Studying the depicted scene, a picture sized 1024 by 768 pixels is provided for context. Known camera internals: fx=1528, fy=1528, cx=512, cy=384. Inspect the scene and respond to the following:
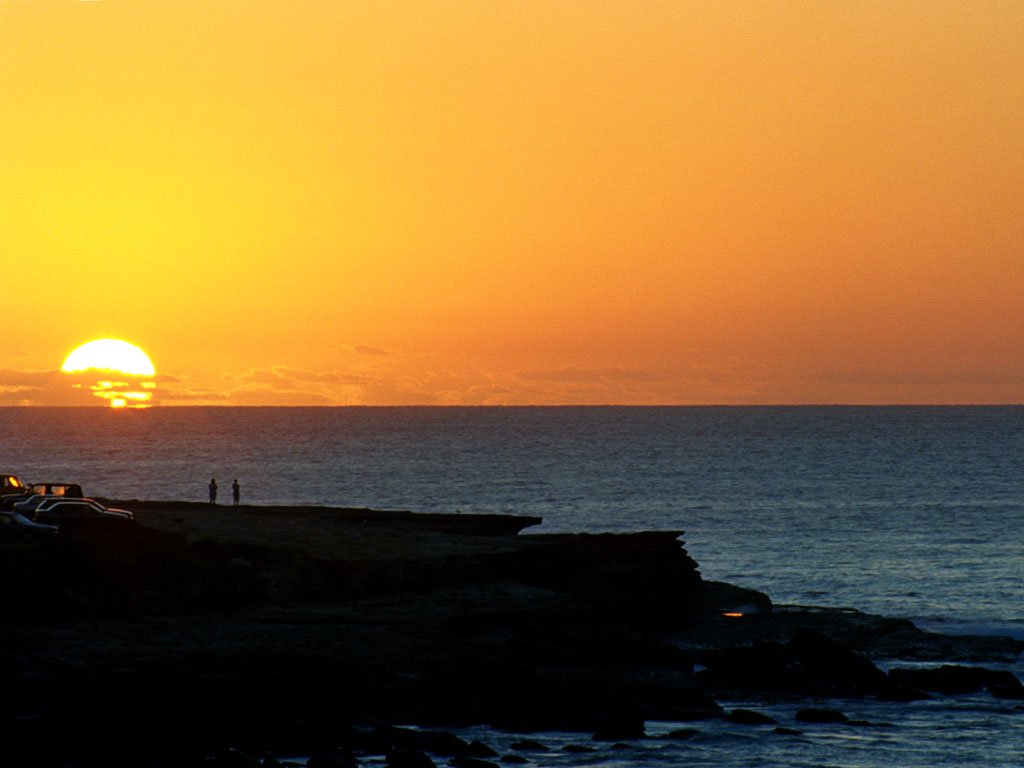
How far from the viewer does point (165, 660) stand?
3962 cm

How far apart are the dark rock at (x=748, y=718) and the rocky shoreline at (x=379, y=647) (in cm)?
18

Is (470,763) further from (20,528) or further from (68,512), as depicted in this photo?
(68,512)

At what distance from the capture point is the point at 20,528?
53.6 meters

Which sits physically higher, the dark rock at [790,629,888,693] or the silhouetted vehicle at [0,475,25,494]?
the silhouetted vehicle at [0,475,25,494]

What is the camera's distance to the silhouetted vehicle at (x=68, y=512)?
5622 centimetres

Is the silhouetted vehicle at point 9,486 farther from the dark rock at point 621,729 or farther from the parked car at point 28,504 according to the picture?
the dark rock at point 621,729

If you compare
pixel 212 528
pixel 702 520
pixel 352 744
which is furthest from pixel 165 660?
pixel 702 520

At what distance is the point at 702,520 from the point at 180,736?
8783 cm

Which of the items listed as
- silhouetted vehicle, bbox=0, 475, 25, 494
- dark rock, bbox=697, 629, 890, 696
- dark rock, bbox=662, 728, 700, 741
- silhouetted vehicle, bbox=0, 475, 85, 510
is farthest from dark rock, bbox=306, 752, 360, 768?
silhouetted vehicle, bbox=0, 475, 25, 494

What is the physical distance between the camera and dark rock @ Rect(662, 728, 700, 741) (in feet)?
128

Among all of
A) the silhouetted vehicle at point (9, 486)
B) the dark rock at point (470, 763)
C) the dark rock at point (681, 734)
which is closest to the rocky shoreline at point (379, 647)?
the dark rock at point (470, 763)

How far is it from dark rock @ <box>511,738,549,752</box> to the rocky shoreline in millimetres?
788

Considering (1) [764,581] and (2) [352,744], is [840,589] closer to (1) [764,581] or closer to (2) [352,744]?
(1) [764,581]

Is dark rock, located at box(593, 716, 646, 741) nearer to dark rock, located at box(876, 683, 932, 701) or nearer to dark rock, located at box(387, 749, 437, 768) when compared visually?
dark rock, located at box(387, 749, 437, 768)
